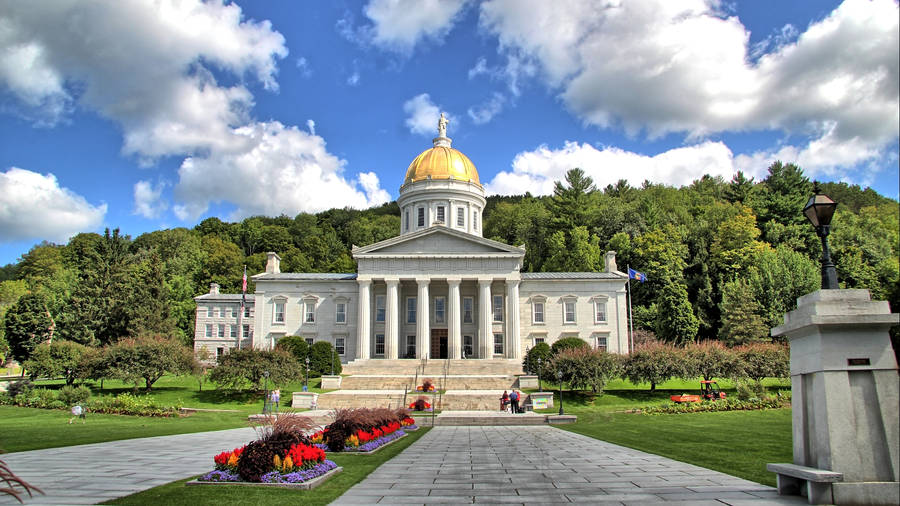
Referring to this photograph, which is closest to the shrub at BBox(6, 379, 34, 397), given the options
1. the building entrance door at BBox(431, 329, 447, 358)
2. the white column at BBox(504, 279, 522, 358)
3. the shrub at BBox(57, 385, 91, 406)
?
the shrub at BBox(57, 385, 91, 406)

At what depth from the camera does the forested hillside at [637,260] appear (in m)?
56.0

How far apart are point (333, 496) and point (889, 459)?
7782 millimetres

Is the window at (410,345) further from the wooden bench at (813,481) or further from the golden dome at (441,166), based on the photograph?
the wooden bench at (813,481)

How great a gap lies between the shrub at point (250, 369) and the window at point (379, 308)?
753 inches

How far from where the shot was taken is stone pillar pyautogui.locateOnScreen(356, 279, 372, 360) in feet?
173

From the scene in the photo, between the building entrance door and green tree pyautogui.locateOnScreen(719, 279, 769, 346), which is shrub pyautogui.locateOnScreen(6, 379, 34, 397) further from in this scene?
green tree pyautogui.locateOnScreen(719, 279, 769, 346)

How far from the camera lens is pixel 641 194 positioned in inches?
3696

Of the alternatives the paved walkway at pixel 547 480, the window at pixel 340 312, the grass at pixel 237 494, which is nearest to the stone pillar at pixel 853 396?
the paved walkway at pixel 547 480

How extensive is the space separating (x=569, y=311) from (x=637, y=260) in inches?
673

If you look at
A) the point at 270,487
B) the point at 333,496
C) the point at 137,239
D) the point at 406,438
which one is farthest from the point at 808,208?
the point at 137,239

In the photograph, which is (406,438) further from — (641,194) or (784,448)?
(641,194)

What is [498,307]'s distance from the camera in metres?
57.1

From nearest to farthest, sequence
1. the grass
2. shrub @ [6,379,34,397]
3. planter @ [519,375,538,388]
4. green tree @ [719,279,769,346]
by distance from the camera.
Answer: the grass < shrub @ [6,379,34,397] < planter @ [519,375,538,388] < green tree @ [719,279,769,346]

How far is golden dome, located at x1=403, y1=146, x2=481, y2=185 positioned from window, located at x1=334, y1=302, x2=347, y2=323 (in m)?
16.9
